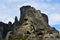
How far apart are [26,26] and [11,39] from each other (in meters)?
13.5

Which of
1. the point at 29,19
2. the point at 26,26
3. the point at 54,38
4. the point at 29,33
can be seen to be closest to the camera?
the point at 54,38

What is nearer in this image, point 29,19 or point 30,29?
point 30,29

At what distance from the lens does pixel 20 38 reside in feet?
491

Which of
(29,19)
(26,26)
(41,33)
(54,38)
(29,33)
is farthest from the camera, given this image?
(29,19)

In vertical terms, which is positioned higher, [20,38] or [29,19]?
[29,19]

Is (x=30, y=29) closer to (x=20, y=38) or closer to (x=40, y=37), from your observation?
(x=20, y=38)

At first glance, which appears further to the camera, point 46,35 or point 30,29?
point 30,29

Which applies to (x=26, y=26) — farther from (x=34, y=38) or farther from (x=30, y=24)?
(x=34, y=38)

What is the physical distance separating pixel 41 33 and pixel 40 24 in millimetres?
37052

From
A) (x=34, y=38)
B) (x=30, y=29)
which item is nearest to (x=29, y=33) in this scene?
(x=30, y=29)

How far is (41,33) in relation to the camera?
5408 inches

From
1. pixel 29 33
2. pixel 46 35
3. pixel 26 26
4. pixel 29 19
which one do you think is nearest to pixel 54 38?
pixel 46 35

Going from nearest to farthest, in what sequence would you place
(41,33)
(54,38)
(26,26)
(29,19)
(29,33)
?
(54,38)
(41,33)
(29,33)
(26,26)
(29,19)

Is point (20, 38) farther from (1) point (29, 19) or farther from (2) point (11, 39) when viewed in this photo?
(1) point (29, 19)
